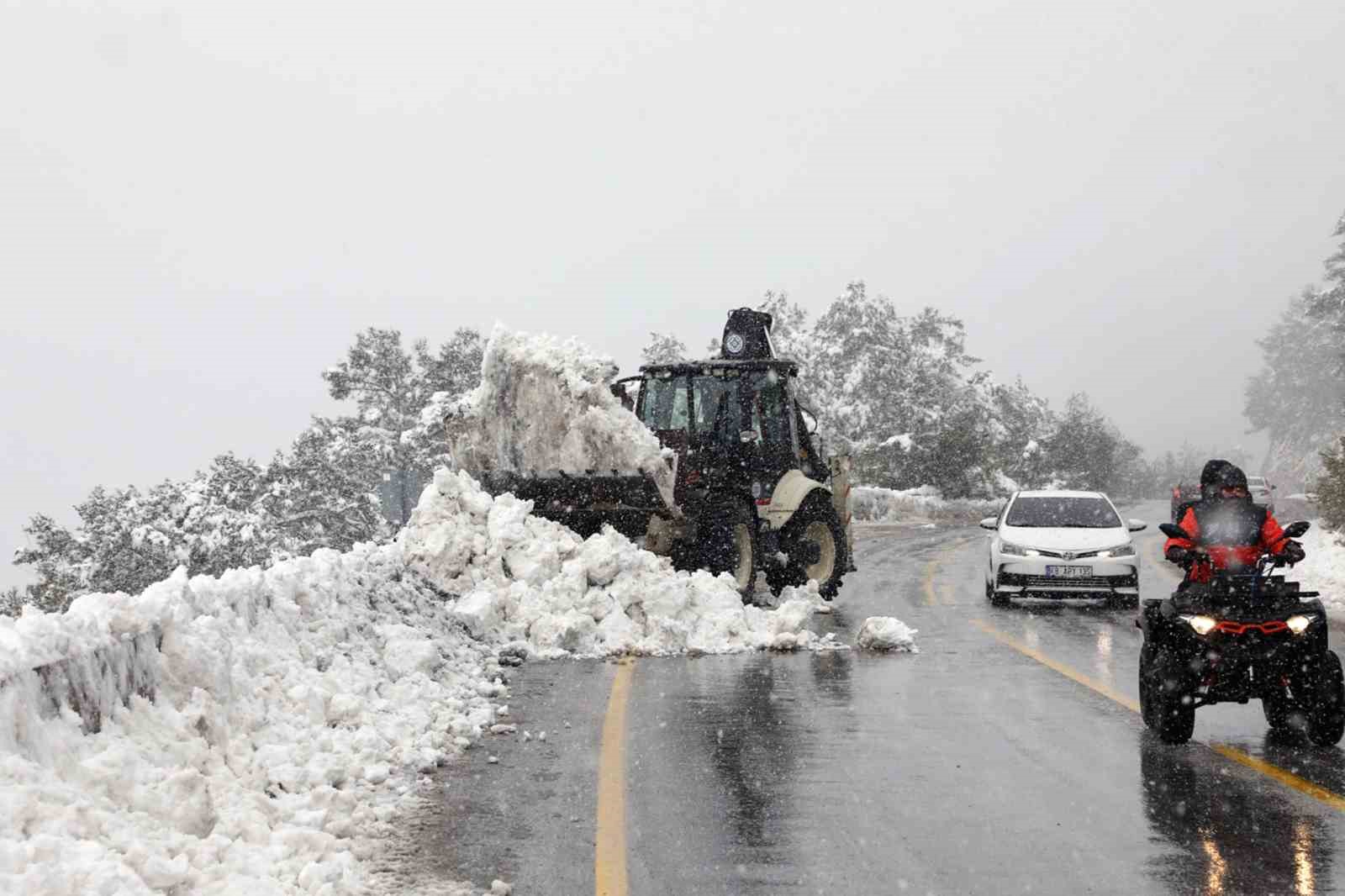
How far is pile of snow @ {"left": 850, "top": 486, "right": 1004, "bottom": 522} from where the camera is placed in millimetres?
52906

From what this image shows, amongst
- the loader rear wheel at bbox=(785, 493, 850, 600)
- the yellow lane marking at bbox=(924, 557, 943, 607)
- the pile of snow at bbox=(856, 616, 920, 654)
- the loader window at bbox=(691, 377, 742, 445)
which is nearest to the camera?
the pile of snow at bbox=(856, 616, 920, 654)

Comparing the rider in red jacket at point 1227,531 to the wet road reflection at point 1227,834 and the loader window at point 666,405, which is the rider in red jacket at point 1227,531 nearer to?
the wet road reflection at point 1227,834

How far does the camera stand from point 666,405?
17312mm

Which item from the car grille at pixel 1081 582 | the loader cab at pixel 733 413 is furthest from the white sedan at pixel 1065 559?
the loader cab at pixel 733 413

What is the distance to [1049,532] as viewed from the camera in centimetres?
1775

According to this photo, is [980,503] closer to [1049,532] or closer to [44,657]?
[1049,532]

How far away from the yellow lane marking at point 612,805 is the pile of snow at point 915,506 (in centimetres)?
4244

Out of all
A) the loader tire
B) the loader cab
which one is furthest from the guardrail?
the loader cab

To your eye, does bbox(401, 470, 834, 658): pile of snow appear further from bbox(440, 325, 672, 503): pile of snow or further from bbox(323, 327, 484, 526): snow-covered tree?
bbox(323, 327, 484, 526): snow-covered tree

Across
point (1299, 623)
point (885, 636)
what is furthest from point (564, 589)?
point (1299, 623)

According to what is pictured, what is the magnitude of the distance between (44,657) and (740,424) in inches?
483

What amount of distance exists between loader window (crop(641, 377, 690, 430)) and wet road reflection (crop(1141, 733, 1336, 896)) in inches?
394

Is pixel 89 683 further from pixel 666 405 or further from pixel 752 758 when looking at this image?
pixel 666 405

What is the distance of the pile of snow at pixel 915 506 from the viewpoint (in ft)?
174
